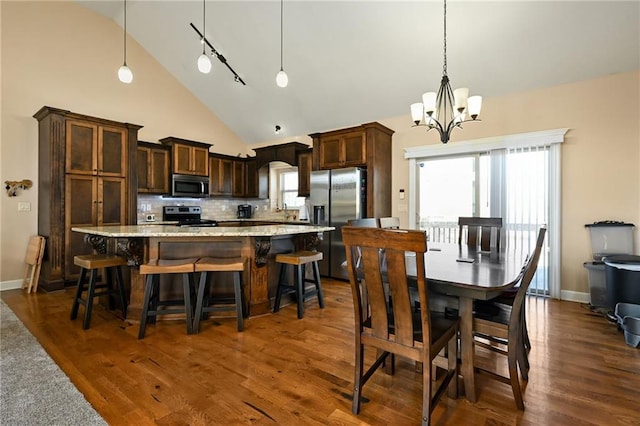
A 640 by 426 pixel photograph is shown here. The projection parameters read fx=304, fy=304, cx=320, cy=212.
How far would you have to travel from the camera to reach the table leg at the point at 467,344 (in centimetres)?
172

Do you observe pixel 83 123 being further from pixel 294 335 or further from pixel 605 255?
pixel 605 255

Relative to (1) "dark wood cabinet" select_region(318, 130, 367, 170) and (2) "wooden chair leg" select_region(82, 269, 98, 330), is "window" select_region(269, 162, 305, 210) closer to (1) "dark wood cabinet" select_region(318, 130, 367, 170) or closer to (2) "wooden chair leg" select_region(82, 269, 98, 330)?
(1) "dark wood cabinet" select_region(318, 130, 367, 170)

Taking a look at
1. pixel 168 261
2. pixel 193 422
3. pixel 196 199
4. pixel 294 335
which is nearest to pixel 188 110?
pixel 196 199

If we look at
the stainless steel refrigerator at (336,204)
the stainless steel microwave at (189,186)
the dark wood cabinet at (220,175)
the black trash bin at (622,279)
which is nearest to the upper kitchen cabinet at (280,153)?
the dark wood cabinet at (220,175)

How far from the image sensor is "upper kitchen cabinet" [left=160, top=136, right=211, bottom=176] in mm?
5613

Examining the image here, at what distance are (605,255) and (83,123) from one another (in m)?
6.79

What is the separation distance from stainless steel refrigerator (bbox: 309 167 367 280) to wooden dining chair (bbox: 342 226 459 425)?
3032 mm

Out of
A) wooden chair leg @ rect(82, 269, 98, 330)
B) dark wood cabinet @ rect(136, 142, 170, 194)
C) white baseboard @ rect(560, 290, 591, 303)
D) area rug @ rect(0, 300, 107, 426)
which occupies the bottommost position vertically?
area rug @ rect(0, 300, 107, 426)

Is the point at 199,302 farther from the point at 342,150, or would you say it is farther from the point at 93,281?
the point at 342,150

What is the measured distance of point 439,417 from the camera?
5.30 ft

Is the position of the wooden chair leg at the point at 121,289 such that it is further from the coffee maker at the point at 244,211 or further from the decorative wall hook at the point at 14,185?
the coffee maker at the point at 244,211

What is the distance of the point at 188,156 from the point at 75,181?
191 centimetres

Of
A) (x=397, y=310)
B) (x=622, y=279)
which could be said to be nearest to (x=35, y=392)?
(x=397, y=310)

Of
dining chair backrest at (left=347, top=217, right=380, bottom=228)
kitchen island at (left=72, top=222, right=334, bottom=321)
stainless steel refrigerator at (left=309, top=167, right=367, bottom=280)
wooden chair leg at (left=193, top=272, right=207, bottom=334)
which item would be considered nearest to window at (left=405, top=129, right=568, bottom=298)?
stainless steel refrigerator at (left=309, top=167, right=367, bottom=280)
